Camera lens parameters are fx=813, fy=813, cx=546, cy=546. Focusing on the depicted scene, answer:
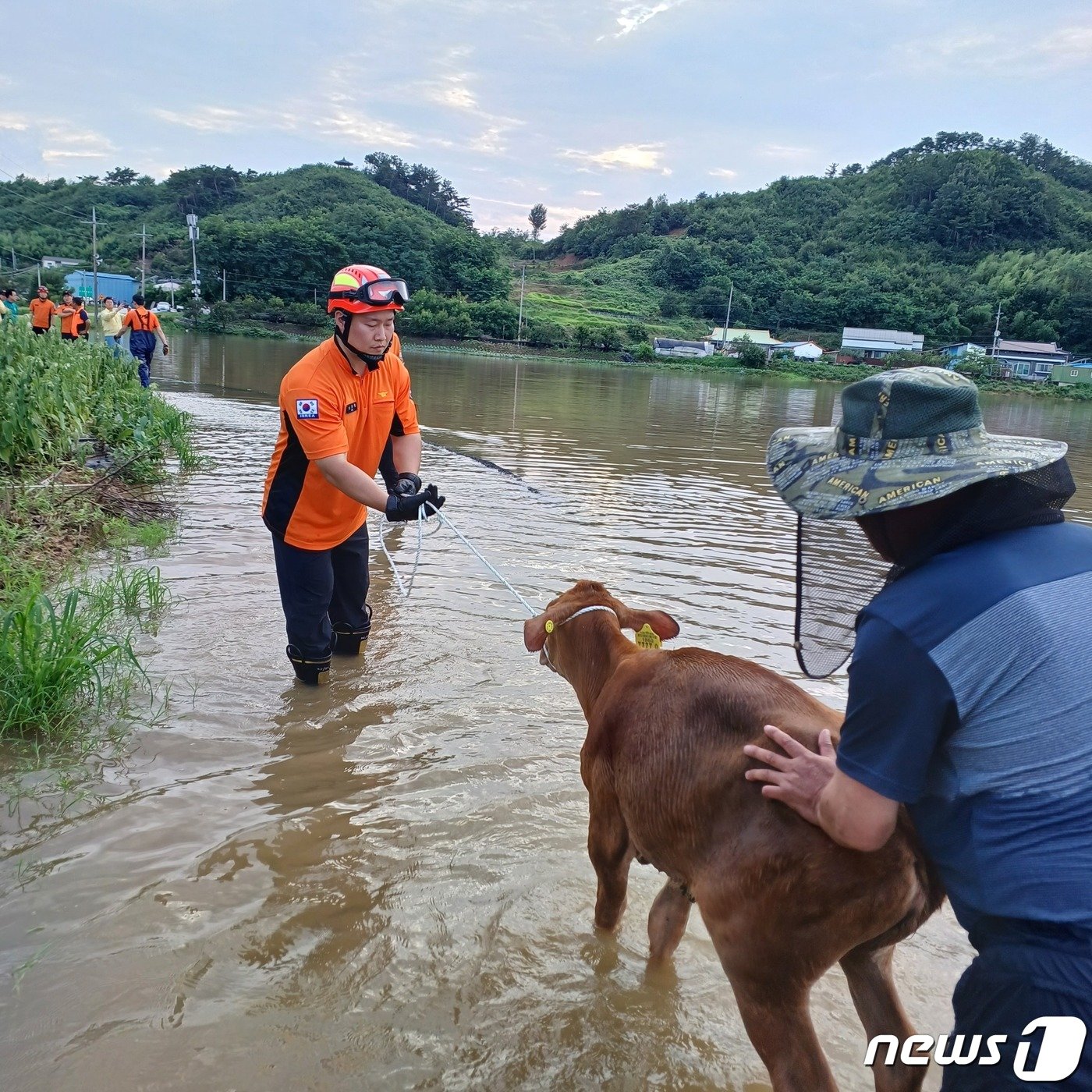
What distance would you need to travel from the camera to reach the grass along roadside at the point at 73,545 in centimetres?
435

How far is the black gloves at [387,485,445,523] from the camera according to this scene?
4.71m

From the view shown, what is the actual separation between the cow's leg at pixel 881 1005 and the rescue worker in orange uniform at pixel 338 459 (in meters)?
3.12

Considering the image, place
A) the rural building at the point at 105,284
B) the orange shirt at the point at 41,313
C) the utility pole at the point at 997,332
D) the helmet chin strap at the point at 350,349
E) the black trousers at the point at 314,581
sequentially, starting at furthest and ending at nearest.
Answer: the utility pole at the point at 997,332 < the rural building at the point at 105,284 < the orange shirt at the point at 41,313 < the black trousers at the point at 314,581 < the helmet chin strap at the point at 350,349

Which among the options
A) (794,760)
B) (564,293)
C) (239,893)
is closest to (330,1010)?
(239,893)

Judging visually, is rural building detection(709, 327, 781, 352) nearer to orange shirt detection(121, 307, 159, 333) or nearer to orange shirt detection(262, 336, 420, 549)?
orange shirt detection(121, 307, 159, 333)

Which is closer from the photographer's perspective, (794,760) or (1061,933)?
(1061,933)

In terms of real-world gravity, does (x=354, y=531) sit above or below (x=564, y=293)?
below

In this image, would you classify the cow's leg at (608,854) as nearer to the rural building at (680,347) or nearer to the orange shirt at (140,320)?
the orange shirt at (140,320)

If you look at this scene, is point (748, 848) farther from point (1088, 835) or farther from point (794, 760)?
point (1088, 835)

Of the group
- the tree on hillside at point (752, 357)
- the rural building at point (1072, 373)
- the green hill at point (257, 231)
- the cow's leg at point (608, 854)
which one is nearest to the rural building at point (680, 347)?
the tree on hillside at point (752, 357)

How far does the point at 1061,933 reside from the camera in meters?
1.55

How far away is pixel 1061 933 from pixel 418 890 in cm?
256

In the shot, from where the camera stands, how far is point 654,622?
3.26 m

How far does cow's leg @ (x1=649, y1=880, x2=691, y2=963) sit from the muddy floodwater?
0.11 meters
